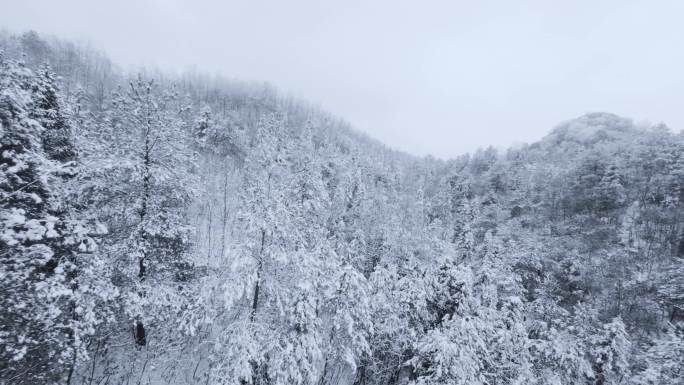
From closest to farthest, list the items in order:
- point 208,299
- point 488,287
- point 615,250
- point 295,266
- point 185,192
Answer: point 208,299
point 295,266
point 185,192
point 488,287
point 615,250

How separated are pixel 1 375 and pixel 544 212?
189ft

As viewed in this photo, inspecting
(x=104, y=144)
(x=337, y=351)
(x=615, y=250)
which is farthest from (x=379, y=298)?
(x=615, y=250)

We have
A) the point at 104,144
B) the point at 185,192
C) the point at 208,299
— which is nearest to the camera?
the point at 208,299

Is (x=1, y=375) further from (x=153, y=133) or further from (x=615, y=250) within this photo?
(x=615, y=250)

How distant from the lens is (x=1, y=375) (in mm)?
5938

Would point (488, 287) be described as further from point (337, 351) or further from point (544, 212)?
point (544, 212)

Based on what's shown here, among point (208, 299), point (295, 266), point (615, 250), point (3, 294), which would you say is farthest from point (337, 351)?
point (615, 250)

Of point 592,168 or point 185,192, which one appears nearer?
point 185,192

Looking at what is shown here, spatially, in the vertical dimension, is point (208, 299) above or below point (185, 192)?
below

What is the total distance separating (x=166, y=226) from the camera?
37.1 ft

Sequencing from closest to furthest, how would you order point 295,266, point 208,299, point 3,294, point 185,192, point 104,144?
point 3,294 → point 208,299 → point 295,266 → point 104,144 → point 185,192

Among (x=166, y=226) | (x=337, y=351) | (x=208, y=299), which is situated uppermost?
(x=166, y=226)

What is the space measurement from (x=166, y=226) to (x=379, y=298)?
374 inches

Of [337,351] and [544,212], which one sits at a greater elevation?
[544,212]
